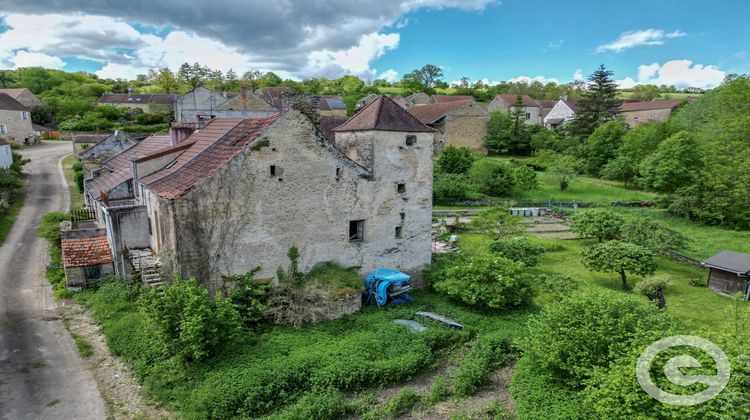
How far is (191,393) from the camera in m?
12.8

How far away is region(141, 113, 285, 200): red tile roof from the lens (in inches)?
678

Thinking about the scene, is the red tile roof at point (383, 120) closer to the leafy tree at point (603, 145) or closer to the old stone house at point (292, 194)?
the old stone house at point (292, 194)

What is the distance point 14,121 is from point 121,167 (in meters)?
47.5

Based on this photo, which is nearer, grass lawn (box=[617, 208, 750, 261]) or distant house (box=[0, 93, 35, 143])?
grass lawn (box=[617, 208, 750, 261])

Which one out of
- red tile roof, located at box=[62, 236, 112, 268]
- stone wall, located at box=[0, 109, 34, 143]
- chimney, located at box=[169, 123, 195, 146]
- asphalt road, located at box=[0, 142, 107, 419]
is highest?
stone wall, located at box=[0, 109, 34, 143]

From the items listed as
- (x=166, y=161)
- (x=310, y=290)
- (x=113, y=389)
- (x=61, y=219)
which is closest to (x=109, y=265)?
(x=166, y=161)

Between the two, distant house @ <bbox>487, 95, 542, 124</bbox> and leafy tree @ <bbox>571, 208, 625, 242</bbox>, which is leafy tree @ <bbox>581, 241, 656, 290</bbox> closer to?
leafy tree @ <bbox>571, 208, 625, 242</bbox>

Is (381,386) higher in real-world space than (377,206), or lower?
lower

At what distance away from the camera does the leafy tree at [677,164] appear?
4303 cm

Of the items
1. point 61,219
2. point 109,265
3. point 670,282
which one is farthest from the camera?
point 61,219

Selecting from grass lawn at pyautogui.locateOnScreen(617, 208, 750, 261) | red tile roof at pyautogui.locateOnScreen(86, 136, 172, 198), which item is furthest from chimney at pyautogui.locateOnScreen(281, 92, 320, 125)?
grass lawn at pyautogui.locateOnScreen(617, 208, 750, 261)

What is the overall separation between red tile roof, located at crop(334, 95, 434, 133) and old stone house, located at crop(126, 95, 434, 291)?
6 centimetres

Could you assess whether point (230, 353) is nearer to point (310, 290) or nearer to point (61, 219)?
point (310, 290)

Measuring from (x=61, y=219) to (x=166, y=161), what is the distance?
1297 cm
